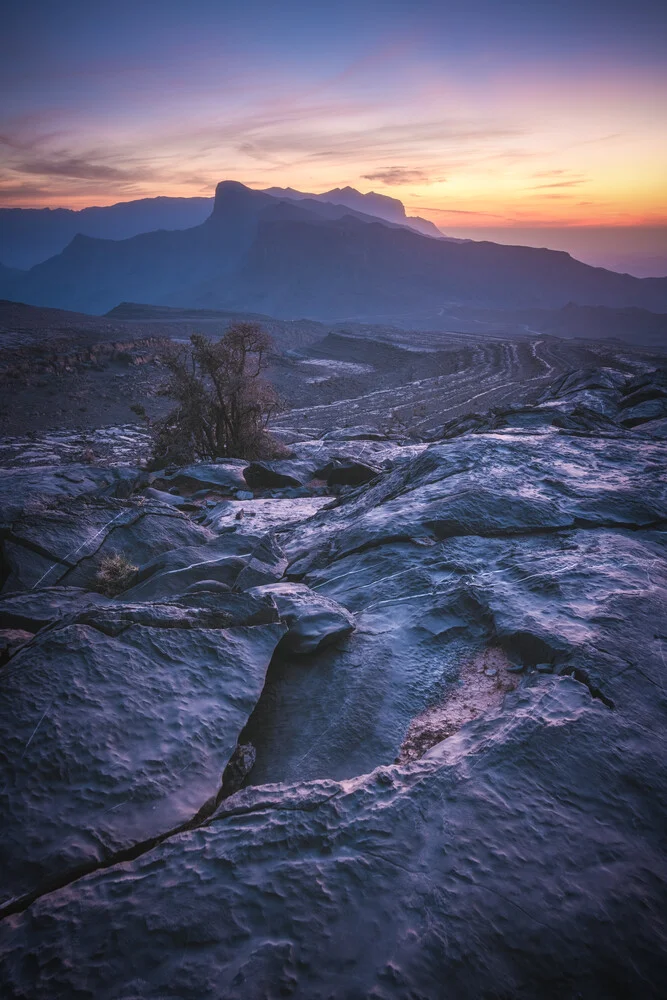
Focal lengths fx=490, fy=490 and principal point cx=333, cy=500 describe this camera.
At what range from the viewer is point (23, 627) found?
4.26 meters

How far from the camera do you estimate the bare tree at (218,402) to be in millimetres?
15258

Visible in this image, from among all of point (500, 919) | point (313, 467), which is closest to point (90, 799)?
point (500, 919)

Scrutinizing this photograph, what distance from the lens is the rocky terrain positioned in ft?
6.40

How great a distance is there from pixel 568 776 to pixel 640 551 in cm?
300

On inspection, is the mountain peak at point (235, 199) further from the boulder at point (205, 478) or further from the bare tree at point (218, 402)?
the boulder at point (205, 478)

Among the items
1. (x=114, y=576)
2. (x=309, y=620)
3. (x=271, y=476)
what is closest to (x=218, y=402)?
(x=271, y=476)

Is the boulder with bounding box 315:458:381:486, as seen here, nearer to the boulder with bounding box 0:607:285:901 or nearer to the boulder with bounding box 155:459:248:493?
the boulder with bounding box 155:459:248:493

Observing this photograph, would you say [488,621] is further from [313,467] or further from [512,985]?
[313,467]

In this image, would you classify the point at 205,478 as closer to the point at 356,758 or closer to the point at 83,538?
the point at 83,538

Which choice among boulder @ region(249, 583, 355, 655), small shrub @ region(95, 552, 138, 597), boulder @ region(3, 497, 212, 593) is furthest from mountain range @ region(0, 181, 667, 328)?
boulder @ region(249, 583, 355, 655)

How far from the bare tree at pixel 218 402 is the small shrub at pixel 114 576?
9832 mm

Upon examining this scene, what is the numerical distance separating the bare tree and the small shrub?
32.3 feet

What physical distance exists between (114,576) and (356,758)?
4037 millimetres

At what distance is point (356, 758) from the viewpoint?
3.12 metres
